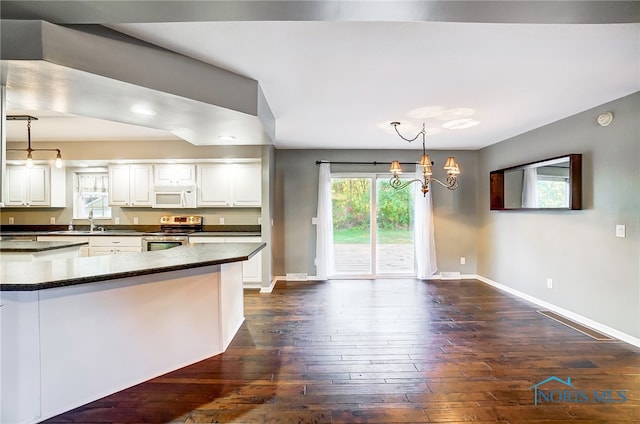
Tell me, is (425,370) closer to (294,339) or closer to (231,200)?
(294,339)

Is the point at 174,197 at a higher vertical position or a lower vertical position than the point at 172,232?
higher

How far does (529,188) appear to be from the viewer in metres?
4.05

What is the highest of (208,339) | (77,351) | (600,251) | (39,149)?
(39,149)

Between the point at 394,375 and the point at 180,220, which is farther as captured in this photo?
the point at 180,220

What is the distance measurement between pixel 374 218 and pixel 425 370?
3.27m

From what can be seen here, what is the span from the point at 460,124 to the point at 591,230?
74.1 inches

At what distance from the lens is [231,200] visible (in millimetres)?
4938

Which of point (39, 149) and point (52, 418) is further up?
point (39, 149)

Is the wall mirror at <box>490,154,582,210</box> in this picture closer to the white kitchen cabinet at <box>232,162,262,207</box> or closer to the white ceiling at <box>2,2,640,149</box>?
the white ceiling at <box>2,2,640,149</box>

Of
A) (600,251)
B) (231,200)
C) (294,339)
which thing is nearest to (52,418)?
(294,339)

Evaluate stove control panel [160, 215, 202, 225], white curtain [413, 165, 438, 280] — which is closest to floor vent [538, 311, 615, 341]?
white curtain [413, 165, 438, 280]

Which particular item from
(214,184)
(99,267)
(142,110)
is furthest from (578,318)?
(214,184)

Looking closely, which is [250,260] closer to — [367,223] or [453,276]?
[367,223]

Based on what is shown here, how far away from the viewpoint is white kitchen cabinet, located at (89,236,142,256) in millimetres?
4582
